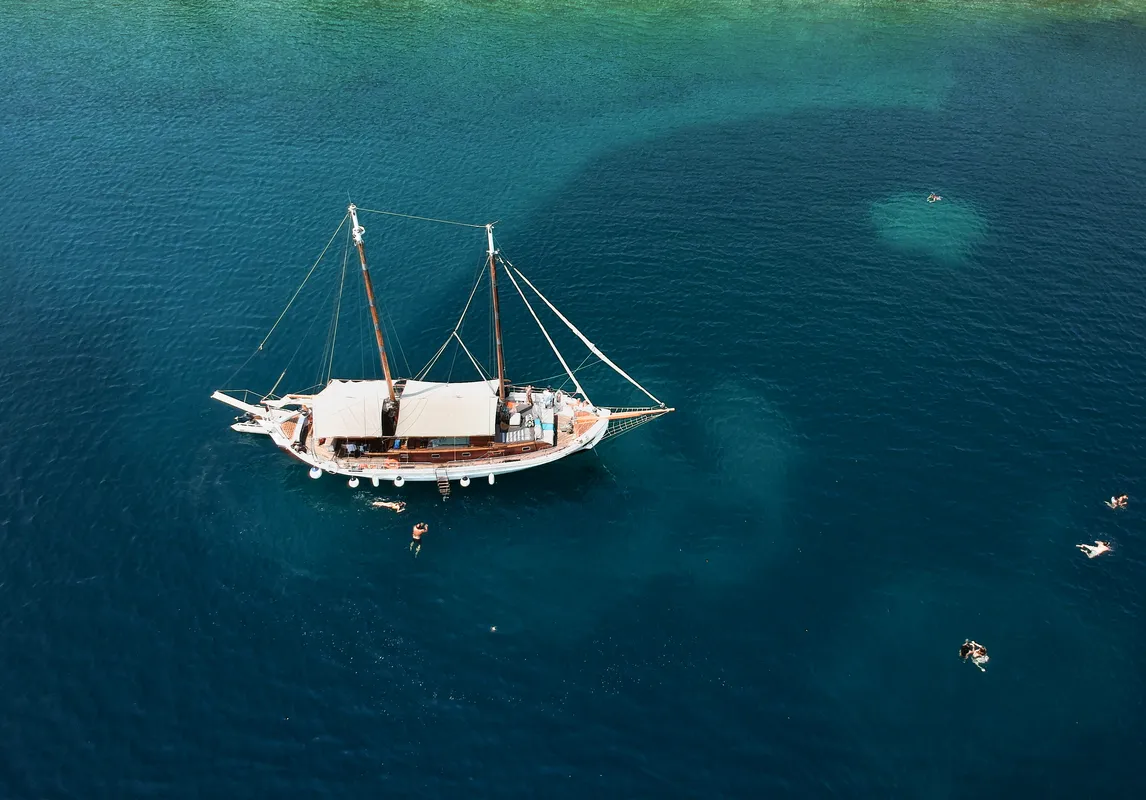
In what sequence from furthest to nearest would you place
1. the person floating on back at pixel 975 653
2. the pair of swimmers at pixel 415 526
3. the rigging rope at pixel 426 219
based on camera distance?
the rigging rope at pixel 426 219, the pair of swimmers at pixel 415 526, the person floating on back at pixel 975 653

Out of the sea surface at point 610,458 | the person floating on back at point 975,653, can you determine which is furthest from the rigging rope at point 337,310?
the person floating on back at point 975,653

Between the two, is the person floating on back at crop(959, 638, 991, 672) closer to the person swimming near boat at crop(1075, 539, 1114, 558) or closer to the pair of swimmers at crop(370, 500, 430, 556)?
the person swimming near boat at crop(1075, 539, 1114, 558)

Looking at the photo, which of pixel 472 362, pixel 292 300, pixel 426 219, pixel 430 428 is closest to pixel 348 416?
pixel 430 428

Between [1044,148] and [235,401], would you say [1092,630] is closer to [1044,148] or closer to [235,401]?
[235,401]

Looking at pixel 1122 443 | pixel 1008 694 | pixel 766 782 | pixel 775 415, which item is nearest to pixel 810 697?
A: pixel 766 782

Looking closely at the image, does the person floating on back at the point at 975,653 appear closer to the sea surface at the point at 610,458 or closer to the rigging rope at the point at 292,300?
the sea surface at the point at 610,458

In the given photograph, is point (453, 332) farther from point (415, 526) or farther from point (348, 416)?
point (415, 526)

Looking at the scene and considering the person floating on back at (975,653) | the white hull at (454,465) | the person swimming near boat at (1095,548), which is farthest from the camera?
the white hull at (454,465)

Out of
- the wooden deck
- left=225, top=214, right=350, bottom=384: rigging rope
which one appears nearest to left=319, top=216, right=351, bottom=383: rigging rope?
left=225, top=214, right=350, bottom=384: rigging rope
